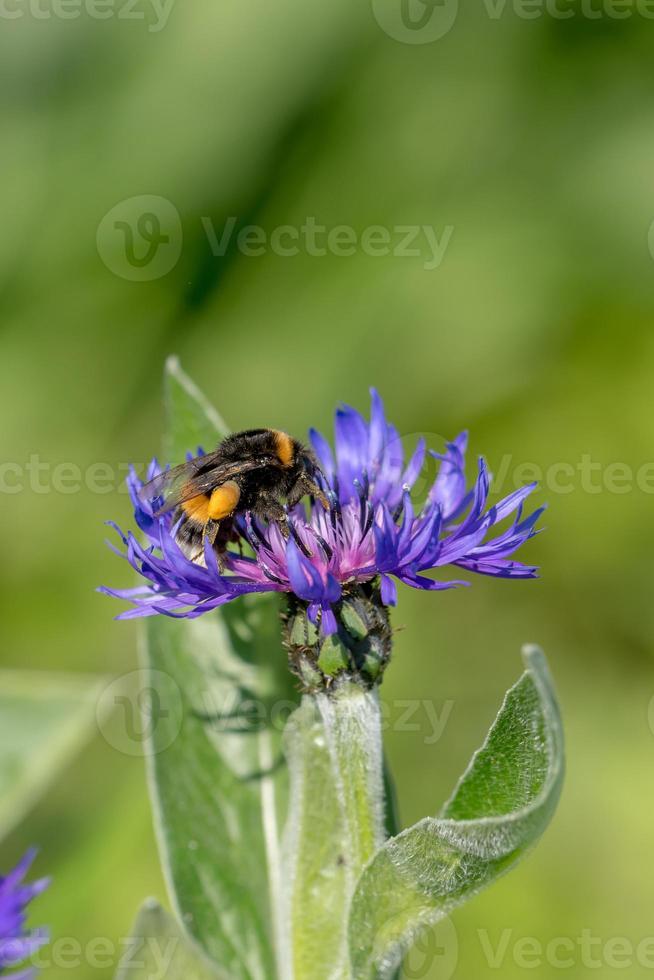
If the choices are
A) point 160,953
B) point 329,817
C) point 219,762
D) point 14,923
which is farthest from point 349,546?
point 14,923

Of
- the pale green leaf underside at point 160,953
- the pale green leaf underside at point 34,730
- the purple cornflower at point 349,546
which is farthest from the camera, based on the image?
the pale green leaf underside at point 34,730

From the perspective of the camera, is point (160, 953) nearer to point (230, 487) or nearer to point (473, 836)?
point (473, 836)

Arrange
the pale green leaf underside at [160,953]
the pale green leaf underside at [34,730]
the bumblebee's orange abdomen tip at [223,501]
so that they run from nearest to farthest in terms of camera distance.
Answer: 1. the pale green leaf underside at [160,953]
2. the bumblebee's orange abdomen tip at [223,501]
3. the pale green leaf underside at [34,730]

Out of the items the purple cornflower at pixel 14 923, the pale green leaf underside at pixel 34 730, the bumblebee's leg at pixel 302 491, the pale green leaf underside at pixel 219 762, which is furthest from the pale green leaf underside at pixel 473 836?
the pale green leaf underside at pixel 34 730

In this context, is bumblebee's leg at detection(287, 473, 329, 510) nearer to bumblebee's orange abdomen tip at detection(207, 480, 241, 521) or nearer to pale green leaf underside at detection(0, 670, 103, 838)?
bumblebee's orange abdomen tip at detection(207, 480, 241, 521)

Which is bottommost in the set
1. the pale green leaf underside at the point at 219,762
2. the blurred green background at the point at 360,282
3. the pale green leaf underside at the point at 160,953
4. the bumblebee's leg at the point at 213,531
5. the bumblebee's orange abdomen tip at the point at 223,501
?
the pale green leaf underside at the point at 160,953

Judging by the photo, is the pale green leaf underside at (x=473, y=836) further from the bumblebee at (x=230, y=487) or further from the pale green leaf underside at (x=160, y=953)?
the bumblebee at (x=230, y=487)

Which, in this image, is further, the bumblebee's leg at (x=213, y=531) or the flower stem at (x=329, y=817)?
the bumblebee's leg at (x=213, y=531)
